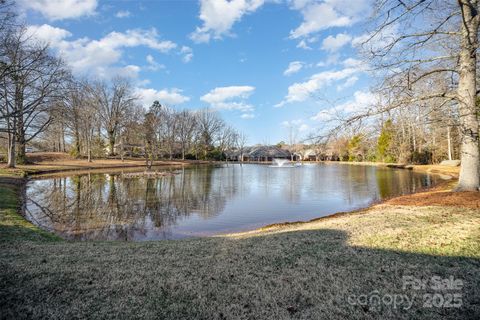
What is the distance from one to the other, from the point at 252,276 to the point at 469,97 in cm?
907

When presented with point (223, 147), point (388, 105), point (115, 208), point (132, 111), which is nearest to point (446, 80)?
point (388, 105)

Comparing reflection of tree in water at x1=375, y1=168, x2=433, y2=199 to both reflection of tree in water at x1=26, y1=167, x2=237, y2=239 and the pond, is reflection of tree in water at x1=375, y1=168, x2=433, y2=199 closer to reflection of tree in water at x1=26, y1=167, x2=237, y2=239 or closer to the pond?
the pond

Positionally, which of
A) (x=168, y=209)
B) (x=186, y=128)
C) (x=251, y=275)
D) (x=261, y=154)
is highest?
(x=186, y=128)

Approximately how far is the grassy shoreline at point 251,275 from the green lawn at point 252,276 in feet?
0.05

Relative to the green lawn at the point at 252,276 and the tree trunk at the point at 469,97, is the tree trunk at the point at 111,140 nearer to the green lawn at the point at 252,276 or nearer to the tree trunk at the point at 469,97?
the green lawn at the point at 252,276

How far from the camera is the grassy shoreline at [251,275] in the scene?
298 cm

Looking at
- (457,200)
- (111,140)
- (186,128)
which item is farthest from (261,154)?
(457,200)

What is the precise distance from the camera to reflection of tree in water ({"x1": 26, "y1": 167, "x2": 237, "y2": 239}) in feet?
31.0

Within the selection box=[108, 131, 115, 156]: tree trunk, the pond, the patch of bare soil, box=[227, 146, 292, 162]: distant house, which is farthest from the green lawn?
box=[227, 146, 292, 162]: distant house

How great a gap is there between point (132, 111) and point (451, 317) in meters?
58.6

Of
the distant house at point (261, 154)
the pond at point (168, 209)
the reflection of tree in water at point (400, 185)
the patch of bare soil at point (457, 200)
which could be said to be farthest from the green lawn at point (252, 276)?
the distant house at point (261, 154)

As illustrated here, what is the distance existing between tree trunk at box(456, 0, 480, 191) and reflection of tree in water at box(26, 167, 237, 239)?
375 inches

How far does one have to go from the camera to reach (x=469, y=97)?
8414mm

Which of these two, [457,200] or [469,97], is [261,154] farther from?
[457,200]
